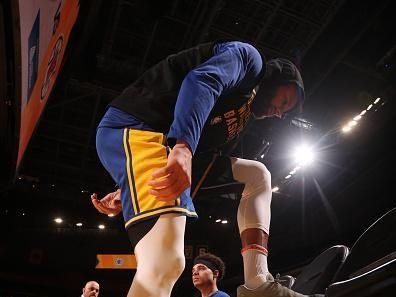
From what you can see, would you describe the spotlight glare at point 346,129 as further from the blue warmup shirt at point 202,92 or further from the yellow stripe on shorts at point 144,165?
the yellow stripe on shorts at point 144,165

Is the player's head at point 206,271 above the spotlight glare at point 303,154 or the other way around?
the other way around

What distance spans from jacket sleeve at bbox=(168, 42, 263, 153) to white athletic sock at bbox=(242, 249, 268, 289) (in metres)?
0.57

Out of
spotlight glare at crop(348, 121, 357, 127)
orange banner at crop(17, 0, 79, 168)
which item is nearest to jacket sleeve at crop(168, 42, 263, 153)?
orange banner at crop(17, 0, 79, 168)

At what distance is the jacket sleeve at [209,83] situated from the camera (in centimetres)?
119

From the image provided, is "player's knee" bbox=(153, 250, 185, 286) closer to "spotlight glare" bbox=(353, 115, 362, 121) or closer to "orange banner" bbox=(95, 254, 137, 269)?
"spotlight glare" bbox=(353, 115, 362, 121)

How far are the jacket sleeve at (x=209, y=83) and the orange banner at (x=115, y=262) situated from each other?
12.3 metres

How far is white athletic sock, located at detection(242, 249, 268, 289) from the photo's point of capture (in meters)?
1.46

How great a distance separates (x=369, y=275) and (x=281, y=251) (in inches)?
505

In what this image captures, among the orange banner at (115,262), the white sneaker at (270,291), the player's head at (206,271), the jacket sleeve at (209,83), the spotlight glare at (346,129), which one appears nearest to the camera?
the jacket sleeve at (209,83)

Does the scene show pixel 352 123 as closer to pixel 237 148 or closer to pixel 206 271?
pixel 237 148

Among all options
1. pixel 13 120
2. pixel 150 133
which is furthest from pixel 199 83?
pixel 13 120

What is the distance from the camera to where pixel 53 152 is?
37.1ft

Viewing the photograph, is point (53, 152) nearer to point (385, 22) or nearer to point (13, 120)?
point (13, 120)

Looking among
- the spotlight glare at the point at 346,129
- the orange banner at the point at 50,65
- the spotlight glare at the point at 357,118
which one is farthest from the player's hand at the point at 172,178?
the spotlight glare at the point at 346,129
